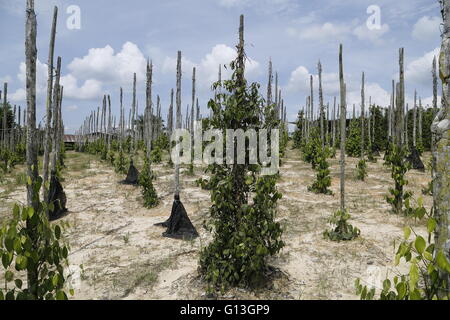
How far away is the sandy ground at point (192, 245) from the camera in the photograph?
4.50 meters

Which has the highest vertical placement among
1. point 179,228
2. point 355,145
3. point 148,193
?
point 355,145

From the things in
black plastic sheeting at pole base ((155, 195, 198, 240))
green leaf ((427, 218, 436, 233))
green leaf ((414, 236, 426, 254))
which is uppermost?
green leaf ((427, 218, 436, 233))

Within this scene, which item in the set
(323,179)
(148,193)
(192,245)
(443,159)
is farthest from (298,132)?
(443,159)

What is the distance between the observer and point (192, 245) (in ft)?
21.3

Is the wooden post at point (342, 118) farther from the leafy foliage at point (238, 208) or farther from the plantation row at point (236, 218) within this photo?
the leafy foliage at point (238, 208)

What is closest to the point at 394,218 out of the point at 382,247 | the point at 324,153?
the point at 382,247

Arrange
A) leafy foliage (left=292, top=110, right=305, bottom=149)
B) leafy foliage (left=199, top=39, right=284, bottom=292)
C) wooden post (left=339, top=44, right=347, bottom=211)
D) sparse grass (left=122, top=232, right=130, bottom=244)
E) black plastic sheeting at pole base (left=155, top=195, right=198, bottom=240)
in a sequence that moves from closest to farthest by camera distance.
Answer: leafy foliage (left=199, top=39, right=284, bottom=292), wooden post (left=339, top=44, right=347, bottom=211), sparse grass (left=122, top=232, right=130, bottom=244), black plastic sheeting at pole base (left=155, top=195, right=198, bottom=240), leafy foliage (left=292, top=110, right=305, bottom=149)

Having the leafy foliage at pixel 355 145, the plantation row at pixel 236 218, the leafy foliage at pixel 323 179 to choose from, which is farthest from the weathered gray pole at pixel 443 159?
the leafy foliage at pixel 355 145

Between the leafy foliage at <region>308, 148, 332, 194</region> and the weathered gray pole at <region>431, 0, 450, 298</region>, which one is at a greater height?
the weathered gray pole at <region>431, 0, 450, 298</region>

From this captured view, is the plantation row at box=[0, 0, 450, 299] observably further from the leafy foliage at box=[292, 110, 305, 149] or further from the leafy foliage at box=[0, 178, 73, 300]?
the leafy foliage at box=[292, 110, 305, 149]

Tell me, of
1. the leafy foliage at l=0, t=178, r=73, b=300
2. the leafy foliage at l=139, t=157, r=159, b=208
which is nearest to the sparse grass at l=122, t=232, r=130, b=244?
the leafy foliage at l=139, t=157, r=159, b=208

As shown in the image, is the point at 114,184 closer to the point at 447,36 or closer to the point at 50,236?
the point at 50,236

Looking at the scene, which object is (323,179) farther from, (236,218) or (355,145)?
(355,145)

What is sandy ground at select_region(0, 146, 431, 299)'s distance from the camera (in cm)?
450
